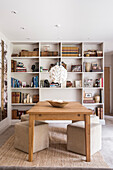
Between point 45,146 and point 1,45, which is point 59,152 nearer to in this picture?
point 45,146

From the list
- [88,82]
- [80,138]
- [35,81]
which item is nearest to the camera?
[80,138]

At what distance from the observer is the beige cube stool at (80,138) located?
107 inches

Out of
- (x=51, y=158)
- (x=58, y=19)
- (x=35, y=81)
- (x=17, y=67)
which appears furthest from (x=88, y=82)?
(x=51, y=158)

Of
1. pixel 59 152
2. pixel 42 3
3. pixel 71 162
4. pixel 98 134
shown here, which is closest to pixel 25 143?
pixel 59 152

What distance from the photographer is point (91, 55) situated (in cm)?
520

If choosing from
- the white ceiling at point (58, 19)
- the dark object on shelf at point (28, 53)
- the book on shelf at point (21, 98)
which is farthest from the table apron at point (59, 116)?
the dark object on shelf at point (28, 53)

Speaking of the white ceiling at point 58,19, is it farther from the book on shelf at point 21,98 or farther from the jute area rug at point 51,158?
the jute area rug at point 51,158

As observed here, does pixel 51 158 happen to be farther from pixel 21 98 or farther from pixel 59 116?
pixel 21 98

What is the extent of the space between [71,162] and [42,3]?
2518 mm

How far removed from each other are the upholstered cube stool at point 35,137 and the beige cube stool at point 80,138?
1.46 ft

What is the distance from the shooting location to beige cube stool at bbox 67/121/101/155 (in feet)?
8.95

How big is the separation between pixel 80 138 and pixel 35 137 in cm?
75

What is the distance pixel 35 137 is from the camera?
2.78 metres

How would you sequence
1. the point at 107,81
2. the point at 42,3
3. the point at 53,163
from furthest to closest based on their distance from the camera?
the point at 107,81 → the point at 42,3 → the point at 53,163
